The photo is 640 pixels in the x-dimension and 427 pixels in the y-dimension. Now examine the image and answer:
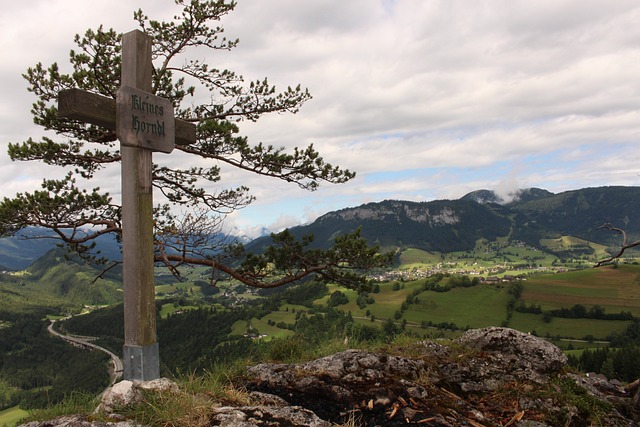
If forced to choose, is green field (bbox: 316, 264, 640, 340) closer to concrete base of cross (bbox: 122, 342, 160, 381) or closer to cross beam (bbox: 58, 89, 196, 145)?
concrete base of cross (bbox: 122, 342, 160, 381)

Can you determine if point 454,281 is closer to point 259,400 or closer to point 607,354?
point 607,354

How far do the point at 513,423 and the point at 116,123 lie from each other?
7330 mm

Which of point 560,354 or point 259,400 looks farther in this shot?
point 560,354

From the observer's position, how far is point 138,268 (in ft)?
20.2

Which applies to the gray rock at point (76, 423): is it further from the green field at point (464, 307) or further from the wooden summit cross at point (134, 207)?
the green field at point (464, 307)

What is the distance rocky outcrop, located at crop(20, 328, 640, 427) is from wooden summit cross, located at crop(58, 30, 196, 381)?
48.6 inches

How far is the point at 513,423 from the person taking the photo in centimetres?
568

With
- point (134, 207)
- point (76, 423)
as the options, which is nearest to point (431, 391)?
point (76, 423)

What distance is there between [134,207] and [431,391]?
538 centimetres

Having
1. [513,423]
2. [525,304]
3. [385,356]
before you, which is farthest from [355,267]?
[525,304]

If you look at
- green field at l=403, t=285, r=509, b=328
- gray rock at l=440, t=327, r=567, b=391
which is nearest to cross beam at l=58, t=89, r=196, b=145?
gray rock at l=440, t=327, r=567, b=391

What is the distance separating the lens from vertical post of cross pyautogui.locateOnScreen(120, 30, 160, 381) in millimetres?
6117

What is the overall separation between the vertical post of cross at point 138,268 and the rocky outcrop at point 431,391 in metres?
1.18

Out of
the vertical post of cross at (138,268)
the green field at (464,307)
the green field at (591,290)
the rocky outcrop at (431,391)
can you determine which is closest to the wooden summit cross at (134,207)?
the vertical post of cross at (138,268)
